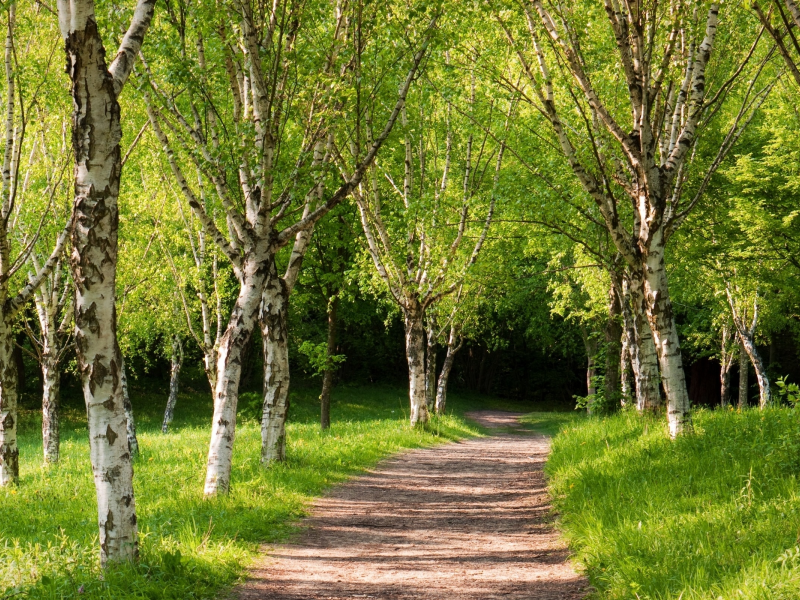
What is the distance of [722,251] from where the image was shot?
18391 millimetres

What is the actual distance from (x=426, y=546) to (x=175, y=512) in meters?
2.95

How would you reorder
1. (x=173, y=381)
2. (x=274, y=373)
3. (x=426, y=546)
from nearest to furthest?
(x=426, y=546)
(x=274, y=373)
(x=173, y=381)

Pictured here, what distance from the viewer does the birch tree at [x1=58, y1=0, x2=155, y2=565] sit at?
5.60m

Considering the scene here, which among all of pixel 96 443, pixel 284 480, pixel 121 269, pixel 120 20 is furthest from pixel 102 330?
pixel 121 269

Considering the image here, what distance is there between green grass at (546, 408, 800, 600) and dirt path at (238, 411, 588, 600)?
0.44 meters

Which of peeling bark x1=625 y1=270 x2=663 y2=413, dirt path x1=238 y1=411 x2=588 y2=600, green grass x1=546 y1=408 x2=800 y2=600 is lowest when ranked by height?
dirt path x1=238 y1=411 x2=588 y2=600

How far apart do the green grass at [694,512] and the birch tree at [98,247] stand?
395 centimetres

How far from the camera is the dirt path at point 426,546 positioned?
615 cm

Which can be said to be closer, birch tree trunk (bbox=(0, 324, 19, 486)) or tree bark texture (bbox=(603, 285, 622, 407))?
birch tree trunk (bbox=(0, 324, 19, 486))

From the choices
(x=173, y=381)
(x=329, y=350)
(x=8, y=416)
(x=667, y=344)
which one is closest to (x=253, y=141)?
(x=667, y=344)

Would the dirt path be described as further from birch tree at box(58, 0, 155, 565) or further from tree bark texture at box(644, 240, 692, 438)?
tree bark texture at box(644, 240, 692, 438)

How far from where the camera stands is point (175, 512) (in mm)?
8414

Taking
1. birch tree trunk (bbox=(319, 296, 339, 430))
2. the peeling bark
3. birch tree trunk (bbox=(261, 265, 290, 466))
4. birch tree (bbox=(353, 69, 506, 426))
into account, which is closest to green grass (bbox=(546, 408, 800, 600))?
the peeling bark

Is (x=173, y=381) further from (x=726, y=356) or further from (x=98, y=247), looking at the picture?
(x=98, y=247)
